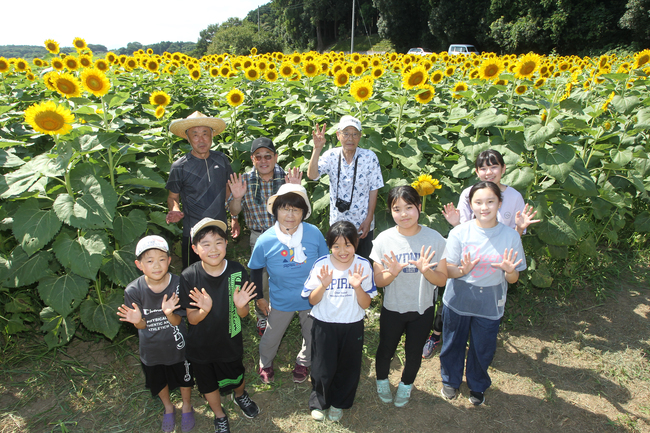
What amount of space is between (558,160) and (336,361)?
2.46 meters

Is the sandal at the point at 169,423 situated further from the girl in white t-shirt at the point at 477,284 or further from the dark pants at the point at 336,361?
the girl in white t-shirt at the point at 477,284

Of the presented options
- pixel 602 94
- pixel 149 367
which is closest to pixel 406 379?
pixel 149 367

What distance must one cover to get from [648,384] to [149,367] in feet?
12.1

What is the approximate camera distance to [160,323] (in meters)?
2.57

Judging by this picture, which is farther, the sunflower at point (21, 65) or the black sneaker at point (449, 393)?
the sunflower at point (21, 65)

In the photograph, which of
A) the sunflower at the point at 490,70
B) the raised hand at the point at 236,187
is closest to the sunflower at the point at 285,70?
the sunflower at the point at 490,70

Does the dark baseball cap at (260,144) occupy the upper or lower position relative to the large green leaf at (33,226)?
upper

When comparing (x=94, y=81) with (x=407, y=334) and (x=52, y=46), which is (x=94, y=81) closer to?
(x=407, y=334)

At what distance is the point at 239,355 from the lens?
8.74 ft

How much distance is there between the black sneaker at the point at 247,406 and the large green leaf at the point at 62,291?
1341 millimetres

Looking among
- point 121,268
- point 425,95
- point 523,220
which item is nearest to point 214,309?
point 121,268

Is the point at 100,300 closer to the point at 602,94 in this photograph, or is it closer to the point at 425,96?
the point at 425,96

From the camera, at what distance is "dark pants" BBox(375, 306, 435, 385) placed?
2746 millimetres

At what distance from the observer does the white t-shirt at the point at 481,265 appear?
2.60 m
